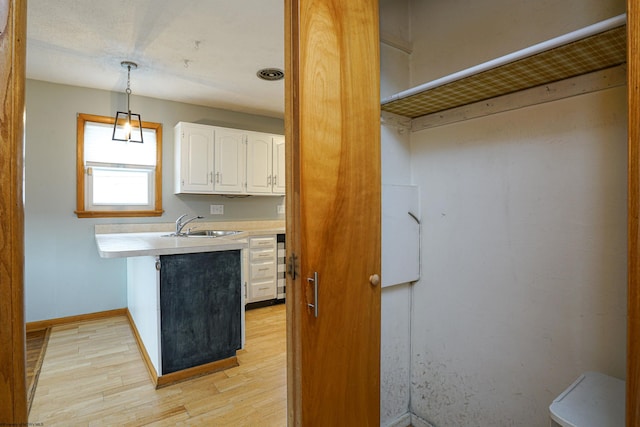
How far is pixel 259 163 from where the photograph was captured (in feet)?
14.0

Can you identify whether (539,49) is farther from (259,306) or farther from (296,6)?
(259,306)

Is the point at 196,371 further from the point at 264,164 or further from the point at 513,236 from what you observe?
the point at 264,164

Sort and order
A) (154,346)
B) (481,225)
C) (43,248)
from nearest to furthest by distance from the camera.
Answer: (481,225) < (154,346) < (43,248)

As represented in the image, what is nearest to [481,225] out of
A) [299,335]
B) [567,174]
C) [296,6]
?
[567,174]

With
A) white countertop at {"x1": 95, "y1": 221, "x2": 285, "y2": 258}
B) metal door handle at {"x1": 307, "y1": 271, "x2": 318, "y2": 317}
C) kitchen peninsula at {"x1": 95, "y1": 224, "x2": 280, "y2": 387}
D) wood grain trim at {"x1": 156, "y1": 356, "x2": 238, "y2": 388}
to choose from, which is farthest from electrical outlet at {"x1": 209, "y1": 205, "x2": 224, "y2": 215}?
metal door handle at {"x1": 307, "y1": 271, "x2": 318, "y2": 317}

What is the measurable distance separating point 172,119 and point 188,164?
636 mm

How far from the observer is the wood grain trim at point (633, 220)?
74cm

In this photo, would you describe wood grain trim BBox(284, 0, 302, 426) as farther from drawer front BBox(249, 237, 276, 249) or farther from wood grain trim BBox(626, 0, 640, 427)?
drawer front BBox(249, 237, 276, 249)

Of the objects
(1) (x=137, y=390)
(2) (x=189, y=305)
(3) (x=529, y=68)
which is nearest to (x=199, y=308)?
(2) (x=189, y=305)

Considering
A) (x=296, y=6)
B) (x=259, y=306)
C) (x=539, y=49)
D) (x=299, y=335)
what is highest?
(x=296, y=6)

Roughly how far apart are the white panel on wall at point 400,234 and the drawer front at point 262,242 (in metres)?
2.63

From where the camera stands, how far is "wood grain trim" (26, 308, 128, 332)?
326 centimetres

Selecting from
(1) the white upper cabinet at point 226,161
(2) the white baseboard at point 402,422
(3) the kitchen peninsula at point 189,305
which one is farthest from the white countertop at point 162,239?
(2) the white baseboard at point 402,422

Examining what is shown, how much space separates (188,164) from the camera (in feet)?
12.5
